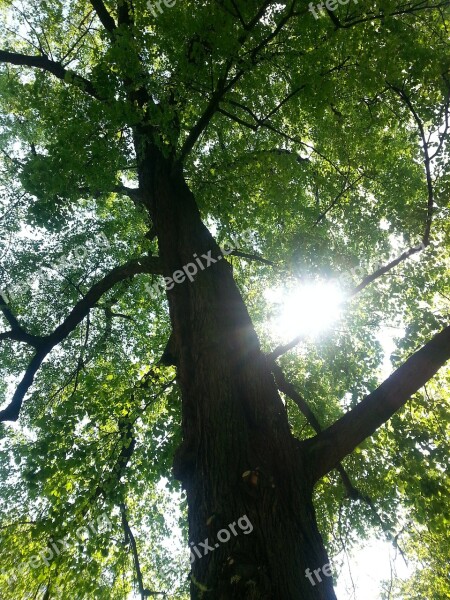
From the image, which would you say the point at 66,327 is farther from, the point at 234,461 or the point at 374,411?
the point at 374,411

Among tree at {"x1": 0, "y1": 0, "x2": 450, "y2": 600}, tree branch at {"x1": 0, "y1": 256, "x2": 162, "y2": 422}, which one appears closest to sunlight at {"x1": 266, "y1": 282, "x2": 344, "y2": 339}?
tree at {"x1": 0, "y1": 0, "x2": 450, "y2": 600}

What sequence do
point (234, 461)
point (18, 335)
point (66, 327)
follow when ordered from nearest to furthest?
point (234, 461), point (66, 327), point (18, 335)

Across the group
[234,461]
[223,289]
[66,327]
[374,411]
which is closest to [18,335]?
[66,327]

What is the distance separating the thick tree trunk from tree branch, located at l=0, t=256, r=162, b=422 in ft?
4.83

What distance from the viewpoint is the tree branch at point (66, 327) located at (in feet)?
16.6

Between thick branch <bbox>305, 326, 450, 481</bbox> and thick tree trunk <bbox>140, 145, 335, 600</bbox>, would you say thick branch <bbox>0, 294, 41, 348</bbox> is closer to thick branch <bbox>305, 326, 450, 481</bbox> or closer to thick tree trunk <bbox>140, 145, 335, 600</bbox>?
thick tree trunk <bbox>140, 145, 335, 600</bbox>

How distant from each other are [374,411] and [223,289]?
2.03m

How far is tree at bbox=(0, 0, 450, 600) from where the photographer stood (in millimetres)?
3201

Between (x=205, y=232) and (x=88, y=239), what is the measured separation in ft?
18.3

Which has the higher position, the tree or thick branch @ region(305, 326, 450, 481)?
the tree

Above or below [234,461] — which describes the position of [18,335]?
above

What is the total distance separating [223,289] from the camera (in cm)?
449

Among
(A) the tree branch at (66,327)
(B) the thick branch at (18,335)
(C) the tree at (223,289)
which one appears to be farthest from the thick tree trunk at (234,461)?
(B) the thick branch at (18,335)

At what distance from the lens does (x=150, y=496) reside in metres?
8.46
